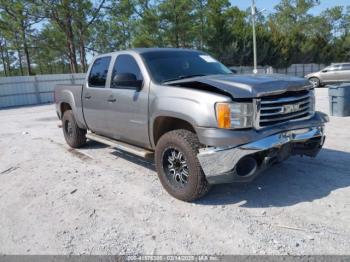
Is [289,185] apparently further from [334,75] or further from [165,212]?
[334,75]

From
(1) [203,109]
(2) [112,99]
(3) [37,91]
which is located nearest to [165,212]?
(1) [203,109]

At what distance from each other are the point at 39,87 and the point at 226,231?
22662mm

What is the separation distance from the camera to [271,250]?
9.31 ft

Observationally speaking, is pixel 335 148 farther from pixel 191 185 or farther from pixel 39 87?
pixel 39 87

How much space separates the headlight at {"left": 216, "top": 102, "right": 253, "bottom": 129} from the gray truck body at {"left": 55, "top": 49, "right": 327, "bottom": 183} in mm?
49

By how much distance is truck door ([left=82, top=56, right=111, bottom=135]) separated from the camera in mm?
5293

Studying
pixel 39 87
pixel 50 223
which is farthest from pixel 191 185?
pixel 39 87

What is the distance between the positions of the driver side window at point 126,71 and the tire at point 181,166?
995 millimetres

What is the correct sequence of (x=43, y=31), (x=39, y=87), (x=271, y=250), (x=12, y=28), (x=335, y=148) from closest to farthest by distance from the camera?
(x=271, y=250) → (x=335, y=148) → (x=39, y=87) → (x=12, y=28) → (x=43, y=31)

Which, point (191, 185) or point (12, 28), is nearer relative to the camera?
point (191, 185)

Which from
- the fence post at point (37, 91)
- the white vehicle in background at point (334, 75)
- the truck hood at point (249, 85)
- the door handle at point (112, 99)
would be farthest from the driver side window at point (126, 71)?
the fence post at point (37, 91)

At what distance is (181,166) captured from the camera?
12.8ft

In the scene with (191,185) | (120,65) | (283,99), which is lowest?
(191,185)

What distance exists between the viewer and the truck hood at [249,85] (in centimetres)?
340
